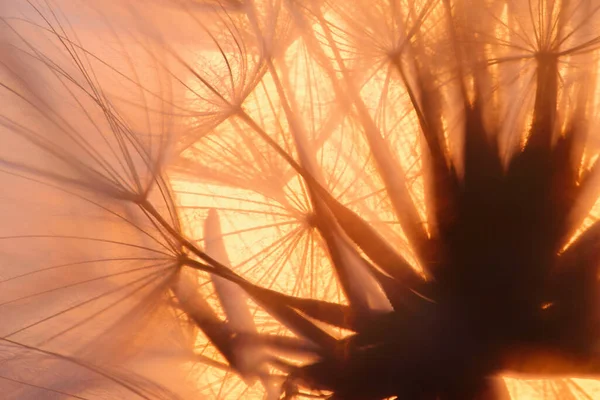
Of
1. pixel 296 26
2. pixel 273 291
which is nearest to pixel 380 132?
pixel 296 26

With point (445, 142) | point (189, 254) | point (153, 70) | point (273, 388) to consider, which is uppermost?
point (153, 70)

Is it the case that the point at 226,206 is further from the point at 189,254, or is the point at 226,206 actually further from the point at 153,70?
the point at 153,70

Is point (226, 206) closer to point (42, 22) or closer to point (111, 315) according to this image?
point (111, 315)

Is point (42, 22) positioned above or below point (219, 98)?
above

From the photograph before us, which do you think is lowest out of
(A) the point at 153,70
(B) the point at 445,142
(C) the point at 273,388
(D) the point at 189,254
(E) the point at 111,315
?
(C) the point at 273,388

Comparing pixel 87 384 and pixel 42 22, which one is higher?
pixel 42 22

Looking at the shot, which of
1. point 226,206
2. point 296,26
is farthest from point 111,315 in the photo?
point 296,26
